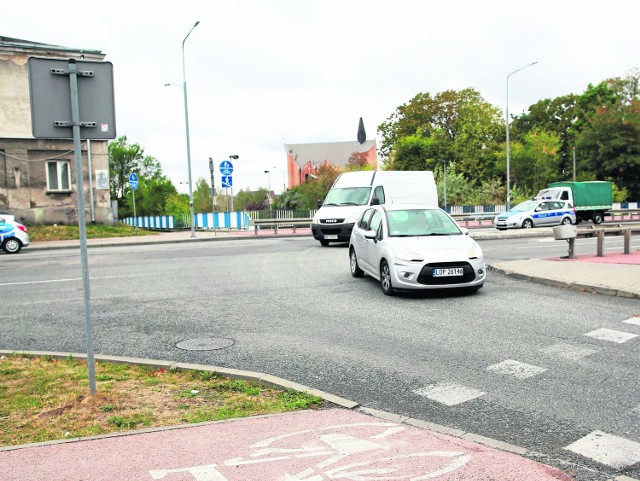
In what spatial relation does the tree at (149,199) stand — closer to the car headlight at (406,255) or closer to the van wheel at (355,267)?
the van wheel at (355,267)

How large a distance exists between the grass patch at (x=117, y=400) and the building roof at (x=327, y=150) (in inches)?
5577

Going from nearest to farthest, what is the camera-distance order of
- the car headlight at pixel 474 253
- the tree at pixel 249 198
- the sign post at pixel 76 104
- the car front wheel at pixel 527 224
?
the sign post at pixel 76 104, the car headlight at pixel 474 253, the car front wheel at pixel 527 224, the tree at pixel 249 198

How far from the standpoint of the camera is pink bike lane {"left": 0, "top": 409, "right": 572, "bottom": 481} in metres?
3.75

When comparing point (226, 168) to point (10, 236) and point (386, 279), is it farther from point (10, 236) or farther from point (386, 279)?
point (386, 279)

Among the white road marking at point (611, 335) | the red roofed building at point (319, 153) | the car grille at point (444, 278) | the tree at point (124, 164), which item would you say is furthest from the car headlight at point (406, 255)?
the red roofed building at point (319, 153)

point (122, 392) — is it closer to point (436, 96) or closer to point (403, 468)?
point (403, 468)

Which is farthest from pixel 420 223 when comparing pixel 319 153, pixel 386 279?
pixel 319 153

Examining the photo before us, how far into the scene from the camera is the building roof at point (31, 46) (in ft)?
99.3

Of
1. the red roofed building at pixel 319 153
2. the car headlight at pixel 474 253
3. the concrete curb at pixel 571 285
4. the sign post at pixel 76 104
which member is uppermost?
the red roofed building at pixel 319 153

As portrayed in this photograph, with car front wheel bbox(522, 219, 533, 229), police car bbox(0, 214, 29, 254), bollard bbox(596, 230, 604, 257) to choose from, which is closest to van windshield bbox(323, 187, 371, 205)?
bollard bbox(596, 230, 604, 257)

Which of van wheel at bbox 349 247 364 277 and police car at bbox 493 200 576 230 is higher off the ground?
police car at bbox 493 200 576 230

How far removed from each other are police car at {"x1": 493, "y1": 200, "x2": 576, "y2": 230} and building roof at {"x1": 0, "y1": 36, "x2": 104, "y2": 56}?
23.4m

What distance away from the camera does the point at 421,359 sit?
21.5ft

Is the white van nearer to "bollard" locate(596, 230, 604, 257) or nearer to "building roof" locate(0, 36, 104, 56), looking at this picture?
"bollard" locate(596, 230, 604, 257)
